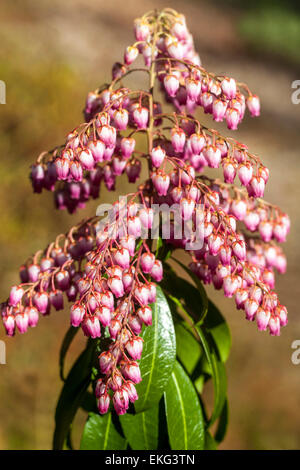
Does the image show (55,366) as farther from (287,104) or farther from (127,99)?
(287,104)

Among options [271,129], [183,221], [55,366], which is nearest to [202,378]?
[183,221]

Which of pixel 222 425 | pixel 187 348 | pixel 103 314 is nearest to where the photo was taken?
pixel 103 314

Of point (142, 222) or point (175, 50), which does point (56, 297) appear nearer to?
point (142, 222)

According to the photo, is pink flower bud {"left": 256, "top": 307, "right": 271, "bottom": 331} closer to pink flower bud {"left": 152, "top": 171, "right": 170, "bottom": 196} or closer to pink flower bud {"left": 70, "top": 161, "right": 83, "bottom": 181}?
pink flower bud {"left": 152, "top": 171, "right": 170, "bottom": 196}

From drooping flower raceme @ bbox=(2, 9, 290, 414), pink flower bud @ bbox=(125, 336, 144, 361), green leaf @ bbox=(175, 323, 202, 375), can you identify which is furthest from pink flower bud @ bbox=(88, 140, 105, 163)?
green leaf @ bbox=(175, 323, 202, 375)

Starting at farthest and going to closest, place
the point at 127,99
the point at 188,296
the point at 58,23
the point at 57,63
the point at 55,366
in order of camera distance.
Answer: the point at 58,23, the point at 57,63, the point at 55,366, the point at 188,296, the point at 127,99

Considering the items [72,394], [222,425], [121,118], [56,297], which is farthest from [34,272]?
[222,425]

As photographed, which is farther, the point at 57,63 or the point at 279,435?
the point at 57,63
